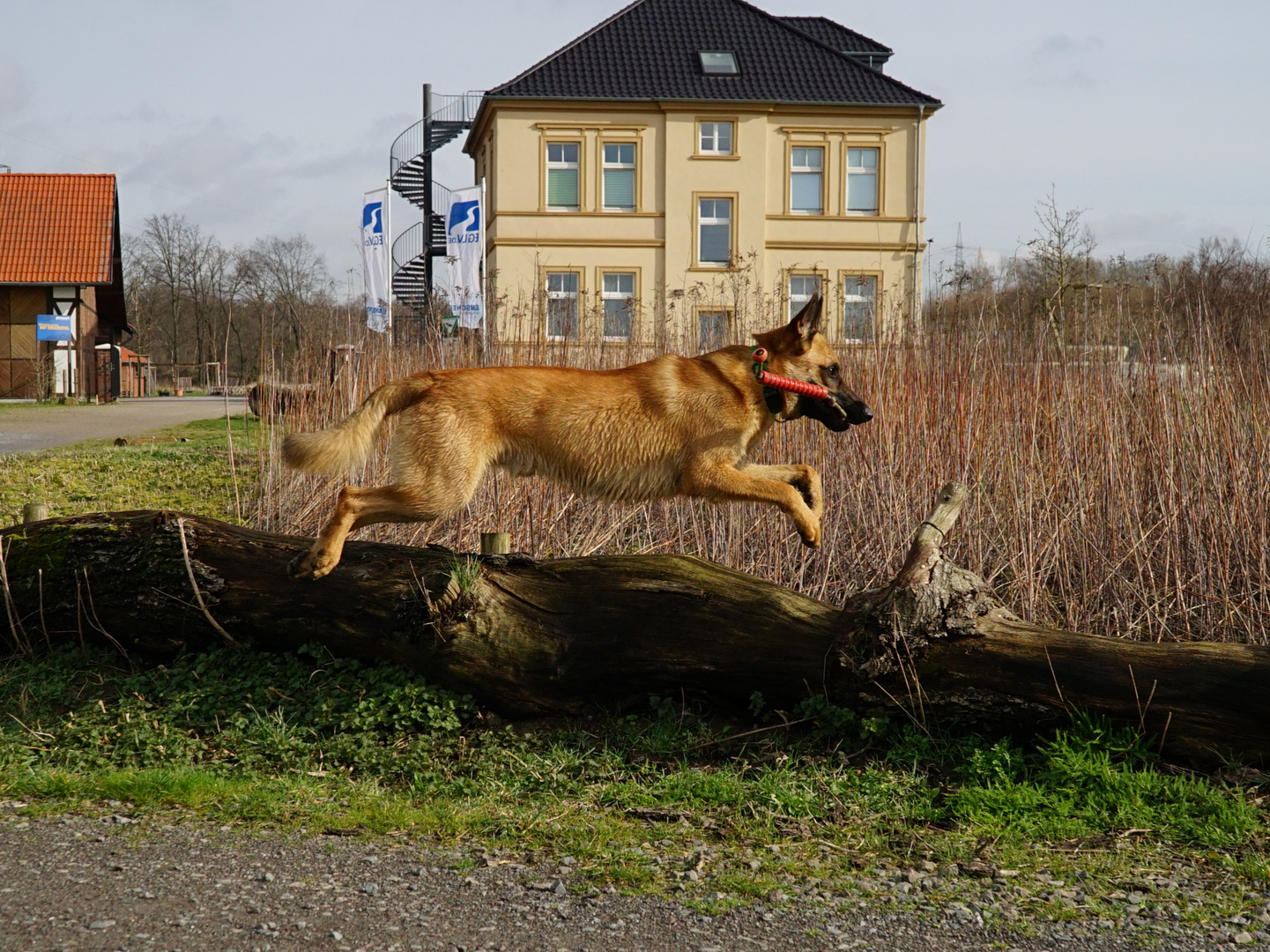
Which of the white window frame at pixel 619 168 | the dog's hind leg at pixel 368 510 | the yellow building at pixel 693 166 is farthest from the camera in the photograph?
the white window frame at pixel 619 168

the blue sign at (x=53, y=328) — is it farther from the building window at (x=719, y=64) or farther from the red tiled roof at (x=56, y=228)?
the building window at (x=719, y=64)

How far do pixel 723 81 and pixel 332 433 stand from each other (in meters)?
28.5

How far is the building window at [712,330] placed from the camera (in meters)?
8.99

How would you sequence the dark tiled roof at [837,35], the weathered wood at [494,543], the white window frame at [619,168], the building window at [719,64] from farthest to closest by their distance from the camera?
the dark tiled roof at [837,35], the building window at [719,64], the white window frame at [619,168], the weathered wood at [494,543]

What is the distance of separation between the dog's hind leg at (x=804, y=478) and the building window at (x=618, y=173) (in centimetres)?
2680

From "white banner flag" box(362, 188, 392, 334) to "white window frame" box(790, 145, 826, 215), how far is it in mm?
16316

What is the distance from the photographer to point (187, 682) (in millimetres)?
5156

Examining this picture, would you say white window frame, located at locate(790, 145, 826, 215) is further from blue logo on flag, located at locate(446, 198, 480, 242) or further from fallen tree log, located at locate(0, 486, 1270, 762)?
fallen tree log, located at locate(0, 486, 1270, 762)

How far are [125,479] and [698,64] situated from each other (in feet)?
80.7

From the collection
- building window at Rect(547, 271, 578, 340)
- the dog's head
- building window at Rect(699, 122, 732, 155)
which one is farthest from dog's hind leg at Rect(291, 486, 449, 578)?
building window at Rect(699, 122, 732, 155)

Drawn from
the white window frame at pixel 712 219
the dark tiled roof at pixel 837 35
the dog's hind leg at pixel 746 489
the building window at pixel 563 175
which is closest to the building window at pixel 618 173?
→ the building window at pixel 563 175

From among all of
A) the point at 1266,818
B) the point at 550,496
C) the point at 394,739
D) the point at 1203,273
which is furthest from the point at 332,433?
the point at 1203,273

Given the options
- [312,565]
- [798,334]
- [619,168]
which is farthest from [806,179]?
[312,565]

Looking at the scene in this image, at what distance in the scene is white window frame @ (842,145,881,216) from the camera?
3073 cm
